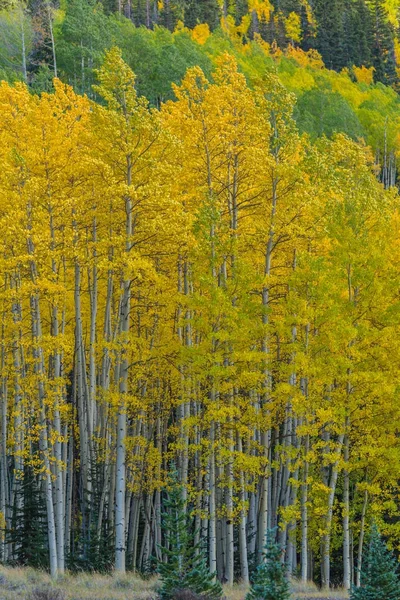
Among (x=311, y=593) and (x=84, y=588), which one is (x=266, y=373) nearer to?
(x=311, y=593)

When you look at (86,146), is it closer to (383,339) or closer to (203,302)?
(203,302)

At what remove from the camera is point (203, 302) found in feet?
56.0

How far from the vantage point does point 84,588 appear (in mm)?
13836

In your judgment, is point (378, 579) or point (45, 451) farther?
Answer: point (45, 451)

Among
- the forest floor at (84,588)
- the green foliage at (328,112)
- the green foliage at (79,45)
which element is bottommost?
the forest floor at (84,588)

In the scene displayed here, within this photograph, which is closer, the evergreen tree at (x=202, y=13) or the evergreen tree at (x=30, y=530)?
the evergreen tree at (x=30, y=530)

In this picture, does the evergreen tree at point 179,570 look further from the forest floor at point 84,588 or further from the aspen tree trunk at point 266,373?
the aspen tree trunk at point 266,373

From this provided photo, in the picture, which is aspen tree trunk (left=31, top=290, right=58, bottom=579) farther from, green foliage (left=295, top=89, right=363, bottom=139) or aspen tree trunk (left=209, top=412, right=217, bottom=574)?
green foliage (left=295, top=89, right=363, bottom=139)

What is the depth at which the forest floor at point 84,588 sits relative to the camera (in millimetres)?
12195

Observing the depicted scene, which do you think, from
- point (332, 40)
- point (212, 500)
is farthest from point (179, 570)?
point (332, 40)

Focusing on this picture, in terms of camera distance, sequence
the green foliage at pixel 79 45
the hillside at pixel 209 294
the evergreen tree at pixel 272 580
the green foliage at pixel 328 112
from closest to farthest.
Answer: the evergreen tree at pixel 272 580 → the hillside at pixel 209 294 → the green foliage at pixel 79 45 → the green foliage at pixel 328 112

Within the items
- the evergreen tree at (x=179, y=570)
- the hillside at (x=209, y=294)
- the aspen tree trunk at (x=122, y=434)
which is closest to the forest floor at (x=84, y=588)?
the hillside at (x=209, y=294)

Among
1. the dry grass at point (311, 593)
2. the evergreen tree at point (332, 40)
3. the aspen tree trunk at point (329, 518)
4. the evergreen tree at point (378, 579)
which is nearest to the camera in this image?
the evergreen tree at point (378, 579)

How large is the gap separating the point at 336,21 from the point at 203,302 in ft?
313
